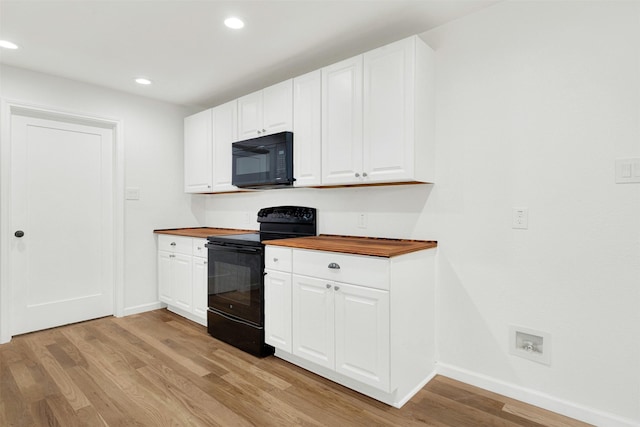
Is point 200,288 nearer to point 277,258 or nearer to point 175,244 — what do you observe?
point 175,244

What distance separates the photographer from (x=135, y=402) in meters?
A: 2.04

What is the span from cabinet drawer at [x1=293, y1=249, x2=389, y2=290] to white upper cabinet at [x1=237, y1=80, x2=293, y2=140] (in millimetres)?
1142

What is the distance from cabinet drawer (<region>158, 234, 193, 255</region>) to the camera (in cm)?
344

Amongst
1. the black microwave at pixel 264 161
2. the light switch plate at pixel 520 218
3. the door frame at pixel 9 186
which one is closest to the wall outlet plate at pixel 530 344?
the light switch plate at pixel 520 218

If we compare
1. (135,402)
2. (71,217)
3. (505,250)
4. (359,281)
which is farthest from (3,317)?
(505,250)

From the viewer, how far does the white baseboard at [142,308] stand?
3688mm

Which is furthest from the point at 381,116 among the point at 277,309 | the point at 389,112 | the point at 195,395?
the point at 195,395

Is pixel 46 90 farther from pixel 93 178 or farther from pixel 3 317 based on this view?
pixel 3 317

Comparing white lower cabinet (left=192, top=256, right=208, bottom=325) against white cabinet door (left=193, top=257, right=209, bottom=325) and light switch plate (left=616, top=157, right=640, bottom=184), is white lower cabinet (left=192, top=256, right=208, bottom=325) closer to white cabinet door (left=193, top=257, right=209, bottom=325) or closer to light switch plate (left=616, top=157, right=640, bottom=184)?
white cabinet door (left=193, top=257, right=209, bottom=325)

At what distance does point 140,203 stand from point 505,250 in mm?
3575

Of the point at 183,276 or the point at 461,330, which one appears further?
the point at 183,276

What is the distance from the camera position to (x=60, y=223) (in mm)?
3357

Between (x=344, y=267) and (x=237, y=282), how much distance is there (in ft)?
3.75

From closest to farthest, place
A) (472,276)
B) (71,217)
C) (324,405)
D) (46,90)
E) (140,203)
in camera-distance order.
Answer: (324,405)
(472,276)
(46,90)
(71,217)
(140,203)
